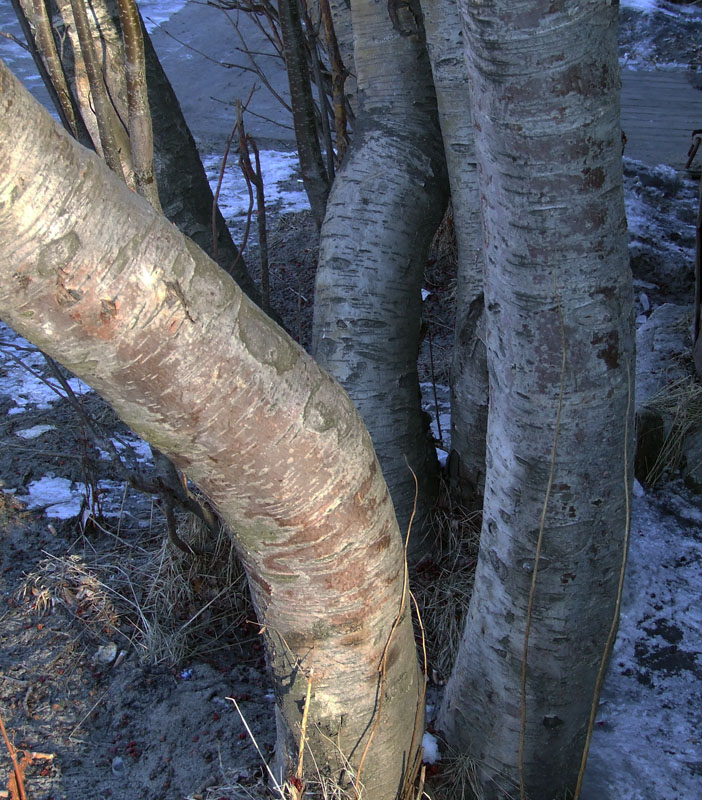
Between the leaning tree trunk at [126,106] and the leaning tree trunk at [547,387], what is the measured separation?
0.99m

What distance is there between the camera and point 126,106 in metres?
1.90

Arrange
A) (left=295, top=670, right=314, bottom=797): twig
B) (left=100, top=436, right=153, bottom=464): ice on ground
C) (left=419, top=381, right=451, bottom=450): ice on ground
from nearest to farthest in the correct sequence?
1. (left=295, top=670, right=314, bottom=797): twig
2. (left=100, top=436, right=153, bottom=464): ice on ground
3. (left=419, top=381, right=451, bottom=450): ice on ground

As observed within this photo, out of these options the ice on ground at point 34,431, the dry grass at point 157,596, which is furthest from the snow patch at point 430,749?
the ice on ground at point 34,431

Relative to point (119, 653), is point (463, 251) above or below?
above

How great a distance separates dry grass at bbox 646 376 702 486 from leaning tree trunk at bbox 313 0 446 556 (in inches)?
54.6

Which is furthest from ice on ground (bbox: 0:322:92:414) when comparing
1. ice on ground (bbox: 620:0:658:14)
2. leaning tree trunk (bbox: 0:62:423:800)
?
ice on ground (bbox: 620:0:658:14)

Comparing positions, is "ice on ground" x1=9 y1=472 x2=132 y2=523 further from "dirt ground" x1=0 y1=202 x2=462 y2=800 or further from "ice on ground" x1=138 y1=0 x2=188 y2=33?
"ice on ground" x1=138 y1=0 x2=188 y2=33

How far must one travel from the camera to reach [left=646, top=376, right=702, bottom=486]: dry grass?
10.8 feet

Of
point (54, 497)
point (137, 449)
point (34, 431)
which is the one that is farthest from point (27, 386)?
point (54, 497)

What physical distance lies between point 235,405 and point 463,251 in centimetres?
161

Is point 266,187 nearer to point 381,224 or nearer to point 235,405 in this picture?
point 381,224

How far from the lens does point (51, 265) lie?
906 millimetres

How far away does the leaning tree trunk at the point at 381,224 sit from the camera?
249 centimetres

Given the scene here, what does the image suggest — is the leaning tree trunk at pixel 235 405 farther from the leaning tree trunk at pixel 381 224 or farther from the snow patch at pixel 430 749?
the leaning tree trunk at pixel 381 224
